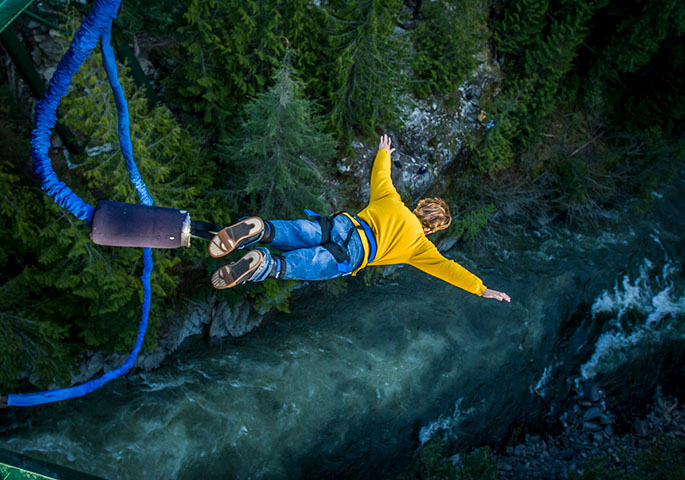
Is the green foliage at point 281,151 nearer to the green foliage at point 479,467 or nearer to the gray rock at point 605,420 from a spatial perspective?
the green foliage at point 479,467

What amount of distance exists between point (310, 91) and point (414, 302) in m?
6.12

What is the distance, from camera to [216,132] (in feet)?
25.1

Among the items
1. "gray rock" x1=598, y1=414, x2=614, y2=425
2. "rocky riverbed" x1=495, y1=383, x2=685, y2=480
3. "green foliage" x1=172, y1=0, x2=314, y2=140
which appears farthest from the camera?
"gray rock" x1=598, y1=414, x2=614, y2=425

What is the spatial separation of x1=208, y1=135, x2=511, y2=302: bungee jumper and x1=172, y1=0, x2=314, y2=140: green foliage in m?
3.67

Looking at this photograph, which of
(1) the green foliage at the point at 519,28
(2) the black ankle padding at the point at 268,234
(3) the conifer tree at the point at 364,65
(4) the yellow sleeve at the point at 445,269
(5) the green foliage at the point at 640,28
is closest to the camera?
(2) the black ankle padding at the point at 268,234

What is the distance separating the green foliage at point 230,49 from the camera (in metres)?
6.27

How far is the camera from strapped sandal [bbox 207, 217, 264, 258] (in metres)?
3.30

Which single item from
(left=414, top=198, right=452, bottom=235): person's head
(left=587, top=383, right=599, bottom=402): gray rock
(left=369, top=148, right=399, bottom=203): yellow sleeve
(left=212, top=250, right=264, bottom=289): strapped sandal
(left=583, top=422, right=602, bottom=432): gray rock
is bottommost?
(left=583, top=422, right=602, bottom=432): gray rock

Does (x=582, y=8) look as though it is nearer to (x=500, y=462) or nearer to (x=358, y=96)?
(x=358, y=96)

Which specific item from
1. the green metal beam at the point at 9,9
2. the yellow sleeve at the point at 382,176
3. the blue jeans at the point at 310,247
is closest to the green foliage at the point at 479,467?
the blue jeans at the point at 310,247

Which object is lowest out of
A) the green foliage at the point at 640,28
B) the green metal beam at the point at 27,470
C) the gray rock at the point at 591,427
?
the gray rock at the point at 591,427

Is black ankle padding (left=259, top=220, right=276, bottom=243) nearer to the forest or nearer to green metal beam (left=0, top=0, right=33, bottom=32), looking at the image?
green metal beam (left=0, top=0, right=33, bottom=32)

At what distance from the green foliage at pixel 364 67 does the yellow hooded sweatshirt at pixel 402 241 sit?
3.50 meters

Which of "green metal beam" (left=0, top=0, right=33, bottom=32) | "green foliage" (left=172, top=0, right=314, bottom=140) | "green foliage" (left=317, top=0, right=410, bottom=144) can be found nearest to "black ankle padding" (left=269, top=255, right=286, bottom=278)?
"green metal beam" (left=0, top=0, right=33, bottom=32)
